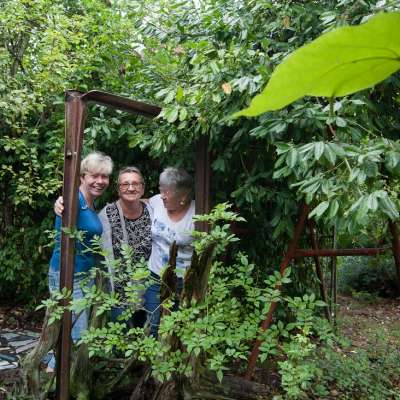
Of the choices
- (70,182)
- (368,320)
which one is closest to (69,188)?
(70,182)

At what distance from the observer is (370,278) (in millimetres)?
7430

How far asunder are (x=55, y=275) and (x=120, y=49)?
195cm

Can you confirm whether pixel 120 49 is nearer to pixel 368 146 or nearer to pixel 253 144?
pixel 253 144

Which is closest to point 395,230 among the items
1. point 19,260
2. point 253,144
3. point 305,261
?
point 253,144

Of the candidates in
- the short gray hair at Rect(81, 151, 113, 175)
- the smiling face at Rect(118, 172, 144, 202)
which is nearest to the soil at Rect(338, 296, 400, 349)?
the smiling face at Rect(118, 172, 144, 202)

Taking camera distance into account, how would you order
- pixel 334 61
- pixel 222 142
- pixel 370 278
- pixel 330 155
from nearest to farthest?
pixel 334 61
pixel 330 155
pixel 222 142
pixel 370 278

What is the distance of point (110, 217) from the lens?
2982mm

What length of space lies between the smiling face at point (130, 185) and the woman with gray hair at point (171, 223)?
15 centimetres

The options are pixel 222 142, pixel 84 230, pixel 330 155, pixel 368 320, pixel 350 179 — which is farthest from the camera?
pixel 368 320

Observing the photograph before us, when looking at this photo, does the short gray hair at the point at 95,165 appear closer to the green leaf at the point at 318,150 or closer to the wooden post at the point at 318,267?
the wooden post at the point at 318,267

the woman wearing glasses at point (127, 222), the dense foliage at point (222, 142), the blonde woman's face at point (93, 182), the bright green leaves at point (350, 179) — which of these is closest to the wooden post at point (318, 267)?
the dense foliage at point (222, 142)

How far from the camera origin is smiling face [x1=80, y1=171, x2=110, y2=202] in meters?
2.84

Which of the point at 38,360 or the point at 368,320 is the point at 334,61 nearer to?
the point at 38,360

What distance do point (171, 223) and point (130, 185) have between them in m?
0.33
